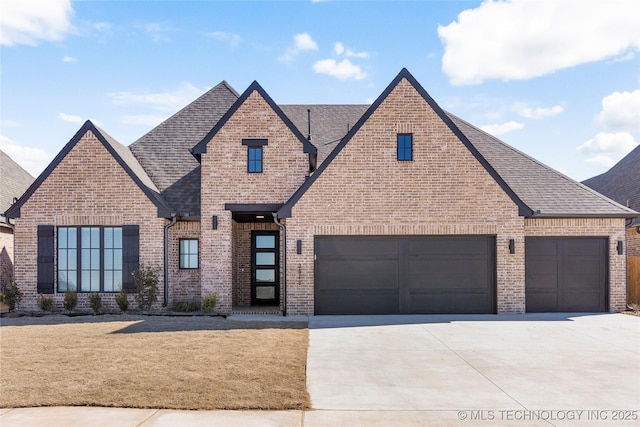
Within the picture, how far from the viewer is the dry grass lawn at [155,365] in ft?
20.6

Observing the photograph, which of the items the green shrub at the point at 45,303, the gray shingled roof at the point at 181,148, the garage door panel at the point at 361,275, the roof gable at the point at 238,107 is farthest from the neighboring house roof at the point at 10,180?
the garage door panel at the point at 361,275

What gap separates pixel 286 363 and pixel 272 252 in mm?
8759

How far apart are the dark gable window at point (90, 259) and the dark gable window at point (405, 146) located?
28.4 feet

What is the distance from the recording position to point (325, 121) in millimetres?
19125

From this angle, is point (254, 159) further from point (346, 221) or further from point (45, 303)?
point (45, 303)

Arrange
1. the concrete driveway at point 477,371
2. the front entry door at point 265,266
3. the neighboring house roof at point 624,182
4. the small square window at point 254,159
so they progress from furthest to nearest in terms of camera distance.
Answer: the neighboring house roof at point 624,182 < the front entry door at point 265,266 < the small square window at point 254,159 < the concrete driveway at point 477,371

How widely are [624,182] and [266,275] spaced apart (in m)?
19.8

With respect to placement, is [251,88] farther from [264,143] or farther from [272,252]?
[272,252]

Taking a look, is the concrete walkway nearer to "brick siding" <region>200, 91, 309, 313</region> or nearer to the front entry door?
"brick siding" <region>200, 91, 309, 313</region>

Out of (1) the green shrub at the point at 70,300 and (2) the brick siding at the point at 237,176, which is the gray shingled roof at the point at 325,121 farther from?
(1) the green shrub at the point at 70,300

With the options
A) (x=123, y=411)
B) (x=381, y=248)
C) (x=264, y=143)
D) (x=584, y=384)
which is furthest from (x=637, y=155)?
(x=123, y=411)

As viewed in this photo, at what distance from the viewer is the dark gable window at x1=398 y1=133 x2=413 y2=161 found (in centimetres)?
1427

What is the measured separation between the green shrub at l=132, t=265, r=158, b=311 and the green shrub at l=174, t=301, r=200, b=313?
70cm

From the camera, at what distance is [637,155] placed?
1062 inches
